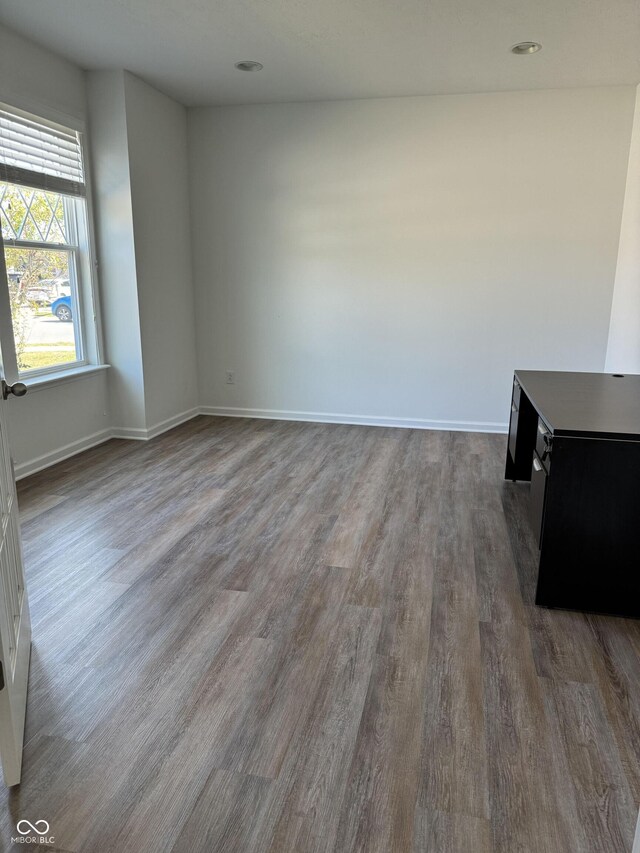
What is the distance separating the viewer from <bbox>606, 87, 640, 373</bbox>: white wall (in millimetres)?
4348

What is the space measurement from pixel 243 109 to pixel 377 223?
1532mm

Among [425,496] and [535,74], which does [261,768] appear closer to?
[425,496]

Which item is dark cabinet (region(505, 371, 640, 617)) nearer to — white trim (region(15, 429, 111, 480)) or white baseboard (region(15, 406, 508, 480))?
white baseboard (region(15, 406, 508, 480))

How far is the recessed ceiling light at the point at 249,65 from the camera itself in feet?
13.0

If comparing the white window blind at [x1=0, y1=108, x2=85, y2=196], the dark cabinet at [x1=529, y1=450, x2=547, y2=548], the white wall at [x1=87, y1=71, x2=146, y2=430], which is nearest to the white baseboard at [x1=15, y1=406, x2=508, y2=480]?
the white wall at [x1=87, y1=71, x2=146, y2=430]

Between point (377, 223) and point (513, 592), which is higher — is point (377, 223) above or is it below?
above

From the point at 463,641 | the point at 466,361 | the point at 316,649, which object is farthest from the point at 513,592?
the point at 466,361

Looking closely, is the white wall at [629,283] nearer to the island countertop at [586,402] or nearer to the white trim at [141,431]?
the island countertop at [586,402]

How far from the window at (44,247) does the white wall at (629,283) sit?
413 centimetres

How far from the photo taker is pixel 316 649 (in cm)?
210

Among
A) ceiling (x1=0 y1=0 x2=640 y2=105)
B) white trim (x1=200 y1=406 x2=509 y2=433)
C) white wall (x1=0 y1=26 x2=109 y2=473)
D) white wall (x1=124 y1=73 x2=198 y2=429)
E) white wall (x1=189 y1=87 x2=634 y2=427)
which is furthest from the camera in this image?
white trim (x1=200 y1=406 x2=509 y2=433)

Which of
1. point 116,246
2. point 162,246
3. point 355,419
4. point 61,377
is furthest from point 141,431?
point 355,419

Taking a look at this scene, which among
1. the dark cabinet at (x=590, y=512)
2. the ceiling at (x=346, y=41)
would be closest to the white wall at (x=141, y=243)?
the ceiling at (x=346, y=41)

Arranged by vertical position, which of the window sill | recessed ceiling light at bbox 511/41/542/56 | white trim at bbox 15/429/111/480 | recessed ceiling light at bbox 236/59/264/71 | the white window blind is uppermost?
recessed ceiling light at bbox 236/59/264/71
